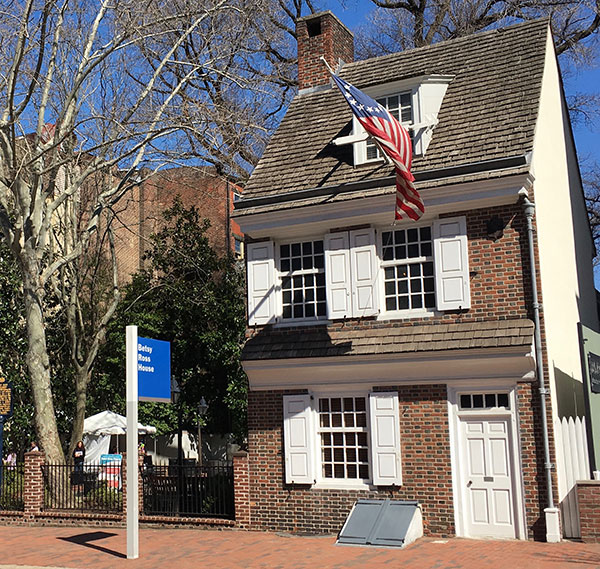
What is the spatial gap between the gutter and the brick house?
0.02m

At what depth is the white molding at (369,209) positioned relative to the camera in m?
13.4

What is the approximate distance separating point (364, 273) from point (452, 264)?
1.67m

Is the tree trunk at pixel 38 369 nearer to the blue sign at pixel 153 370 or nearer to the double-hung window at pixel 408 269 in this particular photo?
the blue sign at pixel 153 370

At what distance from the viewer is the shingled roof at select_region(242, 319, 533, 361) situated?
13055 millimetres

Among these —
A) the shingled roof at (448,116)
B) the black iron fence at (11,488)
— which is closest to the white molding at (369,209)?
the shingled roof at (448,116)

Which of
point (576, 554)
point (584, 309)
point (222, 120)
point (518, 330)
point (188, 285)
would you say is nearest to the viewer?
point (576, 554)

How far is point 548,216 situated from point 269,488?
24.0 feet

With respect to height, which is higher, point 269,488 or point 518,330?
point 518,330

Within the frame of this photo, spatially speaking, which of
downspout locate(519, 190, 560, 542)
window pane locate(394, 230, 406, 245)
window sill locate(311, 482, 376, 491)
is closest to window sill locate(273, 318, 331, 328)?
window pane locate(394, 230, 406, 245)

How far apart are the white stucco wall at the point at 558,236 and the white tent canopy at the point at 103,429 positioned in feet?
44.0

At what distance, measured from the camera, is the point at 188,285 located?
88.1 ft

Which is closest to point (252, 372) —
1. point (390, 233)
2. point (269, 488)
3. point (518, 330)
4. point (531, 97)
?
point (269, 488)

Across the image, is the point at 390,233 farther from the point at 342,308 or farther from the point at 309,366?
the point at 309,366

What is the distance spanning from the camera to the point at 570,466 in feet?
45.1
